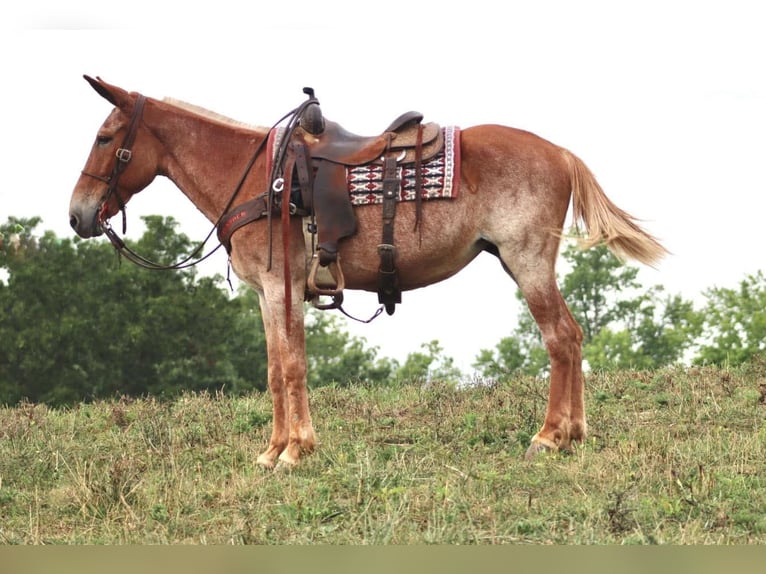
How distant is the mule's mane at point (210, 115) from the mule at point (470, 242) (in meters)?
0.24

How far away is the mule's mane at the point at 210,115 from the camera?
9.17m

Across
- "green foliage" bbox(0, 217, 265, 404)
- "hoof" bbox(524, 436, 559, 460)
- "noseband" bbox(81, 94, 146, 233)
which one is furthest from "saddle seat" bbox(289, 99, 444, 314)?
"green foliage" bbox(0, 217, 265, 404)

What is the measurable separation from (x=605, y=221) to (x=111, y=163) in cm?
461

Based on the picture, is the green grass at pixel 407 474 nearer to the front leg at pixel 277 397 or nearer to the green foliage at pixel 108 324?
the front leg at pixel 277 397

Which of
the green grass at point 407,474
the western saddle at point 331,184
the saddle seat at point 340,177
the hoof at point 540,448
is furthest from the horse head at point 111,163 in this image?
the hoof at point 540,448

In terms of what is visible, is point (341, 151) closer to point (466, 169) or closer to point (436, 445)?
point (466, 169)

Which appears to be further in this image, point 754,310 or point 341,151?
point 754,310

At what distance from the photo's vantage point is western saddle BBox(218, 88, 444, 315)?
332 inches

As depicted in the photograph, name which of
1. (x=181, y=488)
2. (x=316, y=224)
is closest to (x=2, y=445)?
(x=181, y=488)

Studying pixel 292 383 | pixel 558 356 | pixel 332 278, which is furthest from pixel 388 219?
pixel 558 356

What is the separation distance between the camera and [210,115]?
9.23 meters

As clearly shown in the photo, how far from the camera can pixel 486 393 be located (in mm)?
11125

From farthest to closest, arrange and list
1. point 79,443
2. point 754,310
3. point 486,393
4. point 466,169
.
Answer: point 754,310 < point 486,393 < point 79,443 < point 466,169

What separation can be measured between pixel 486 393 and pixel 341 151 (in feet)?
12.6
